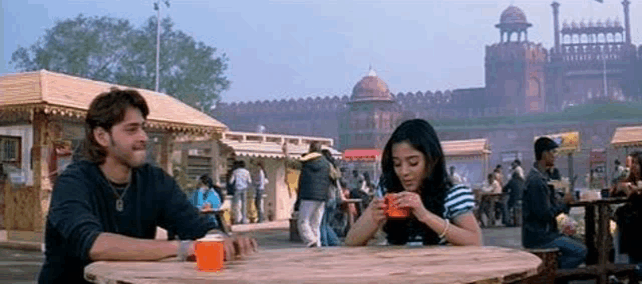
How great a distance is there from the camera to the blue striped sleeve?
271 cm

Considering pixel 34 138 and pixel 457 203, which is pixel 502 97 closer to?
pixel 34 138

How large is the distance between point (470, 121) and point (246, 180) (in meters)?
39.3

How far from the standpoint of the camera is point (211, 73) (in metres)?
42.4

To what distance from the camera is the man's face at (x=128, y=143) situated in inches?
97.3

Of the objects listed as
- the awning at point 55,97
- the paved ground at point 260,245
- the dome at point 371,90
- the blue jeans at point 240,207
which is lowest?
the paved ground at point 260,245

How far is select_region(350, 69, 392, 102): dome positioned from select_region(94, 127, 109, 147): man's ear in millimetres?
48396

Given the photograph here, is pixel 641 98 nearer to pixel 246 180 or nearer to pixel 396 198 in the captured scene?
pixel 246 180

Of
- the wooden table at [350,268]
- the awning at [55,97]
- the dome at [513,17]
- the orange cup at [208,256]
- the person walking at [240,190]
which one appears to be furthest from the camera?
the dome at [513,17]

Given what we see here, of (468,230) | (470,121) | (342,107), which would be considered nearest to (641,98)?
(470,121)

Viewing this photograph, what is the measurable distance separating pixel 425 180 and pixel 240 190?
482 inches

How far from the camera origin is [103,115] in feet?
8.14

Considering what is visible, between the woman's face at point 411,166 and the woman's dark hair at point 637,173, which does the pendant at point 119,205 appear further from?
the woman's dark hair at point 637,173

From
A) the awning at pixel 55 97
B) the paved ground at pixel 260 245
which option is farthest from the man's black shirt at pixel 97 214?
the awning at pixel 55 97

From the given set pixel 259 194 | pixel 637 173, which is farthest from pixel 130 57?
pixel 637 173
